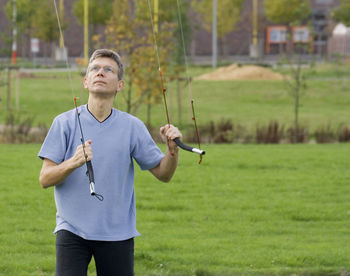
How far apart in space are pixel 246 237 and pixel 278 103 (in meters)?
25.3

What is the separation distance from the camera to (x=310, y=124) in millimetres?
26406

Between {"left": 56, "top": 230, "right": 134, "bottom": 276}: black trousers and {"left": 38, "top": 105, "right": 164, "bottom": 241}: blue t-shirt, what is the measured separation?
4cm

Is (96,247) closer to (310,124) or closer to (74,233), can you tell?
(74,233)

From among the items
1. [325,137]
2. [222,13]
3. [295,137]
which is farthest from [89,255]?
[222,13]

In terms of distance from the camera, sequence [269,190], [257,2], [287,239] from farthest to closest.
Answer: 1. [257,2]
2. [269,190]
3. [287,239]

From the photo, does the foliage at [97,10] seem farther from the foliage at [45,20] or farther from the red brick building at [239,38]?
the red brick building at [239,38]

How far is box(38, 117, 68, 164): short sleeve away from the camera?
4352 mm

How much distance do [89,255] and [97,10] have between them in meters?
48.4

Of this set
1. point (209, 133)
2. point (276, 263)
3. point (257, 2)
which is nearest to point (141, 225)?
point (276, 263)

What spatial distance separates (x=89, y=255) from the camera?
14.7 ft

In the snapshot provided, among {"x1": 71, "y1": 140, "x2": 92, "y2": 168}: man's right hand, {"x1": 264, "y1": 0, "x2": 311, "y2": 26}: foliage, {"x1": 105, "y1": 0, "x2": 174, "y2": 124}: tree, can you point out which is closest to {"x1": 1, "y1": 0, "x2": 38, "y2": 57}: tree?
{"x1": 264, "y1": 0, "x2": 311, "y2": 26}: foliage

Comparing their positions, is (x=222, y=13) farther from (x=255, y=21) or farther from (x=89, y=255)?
(x=89, y=255)

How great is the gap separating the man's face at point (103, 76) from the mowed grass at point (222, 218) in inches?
126

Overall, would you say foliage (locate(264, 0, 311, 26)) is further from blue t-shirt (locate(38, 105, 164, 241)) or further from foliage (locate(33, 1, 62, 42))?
blue t-shirt (locate(38, 105, 164, 241))
